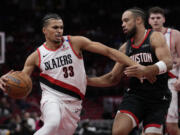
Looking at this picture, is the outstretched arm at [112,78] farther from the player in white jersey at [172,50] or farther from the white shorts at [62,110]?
the player in white jersey at [172,50]

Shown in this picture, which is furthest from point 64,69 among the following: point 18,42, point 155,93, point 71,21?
point 71,21

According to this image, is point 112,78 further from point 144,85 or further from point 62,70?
point 62,70

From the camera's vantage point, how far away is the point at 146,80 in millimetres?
4941

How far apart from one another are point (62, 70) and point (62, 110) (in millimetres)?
606

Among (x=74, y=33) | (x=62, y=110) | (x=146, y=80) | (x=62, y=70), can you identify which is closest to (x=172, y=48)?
(x=146, y=80)

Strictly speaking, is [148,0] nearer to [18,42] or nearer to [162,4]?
[162,4]

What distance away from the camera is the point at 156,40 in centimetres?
489

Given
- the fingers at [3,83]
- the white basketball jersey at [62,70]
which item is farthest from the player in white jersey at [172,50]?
Answer: the fingers at [3,83]

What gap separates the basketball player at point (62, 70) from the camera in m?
5.23

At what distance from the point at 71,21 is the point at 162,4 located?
20.2 ft

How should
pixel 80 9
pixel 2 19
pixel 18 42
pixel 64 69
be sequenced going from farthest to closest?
1. pixel 80 9
2. pixel 2 19
3. pixel 18 42
4. pixel 64 69

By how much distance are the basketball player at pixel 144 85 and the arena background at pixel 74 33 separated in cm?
539

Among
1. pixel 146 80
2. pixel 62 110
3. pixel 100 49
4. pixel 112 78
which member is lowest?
pixel 62 110

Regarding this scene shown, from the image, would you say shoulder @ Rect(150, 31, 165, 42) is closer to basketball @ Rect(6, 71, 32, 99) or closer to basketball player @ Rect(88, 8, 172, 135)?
basketball player @ Rect(88, 8, 172, 135)
